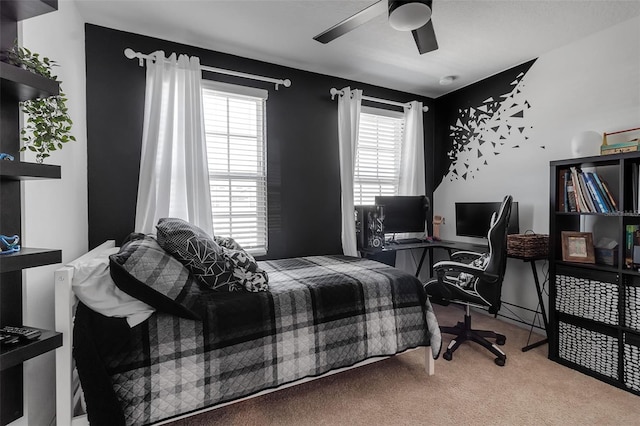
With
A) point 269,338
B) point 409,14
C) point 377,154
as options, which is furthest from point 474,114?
point 269,338

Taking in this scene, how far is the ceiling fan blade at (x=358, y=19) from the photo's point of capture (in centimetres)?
174

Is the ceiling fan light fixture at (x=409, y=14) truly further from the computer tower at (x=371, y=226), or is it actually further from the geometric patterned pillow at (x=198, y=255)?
the computer tower at (x=371, y=226)

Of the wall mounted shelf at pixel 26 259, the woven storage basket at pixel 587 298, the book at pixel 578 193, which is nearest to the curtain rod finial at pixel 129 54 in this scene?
the wall mounted shelf at pixel 26 259

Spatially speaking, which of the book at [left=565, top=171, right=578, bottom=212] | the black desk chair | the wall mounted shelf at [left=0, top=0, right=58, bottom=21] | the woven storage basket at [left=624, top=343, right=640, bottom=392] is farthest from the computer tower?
the wall mounted shelf at [left=0, top=0, right=58, bottom=21]

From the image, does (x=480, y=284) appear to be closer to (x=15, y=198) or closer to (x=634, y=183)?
(x=634, y=183)

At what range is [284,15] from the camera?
7.74ft

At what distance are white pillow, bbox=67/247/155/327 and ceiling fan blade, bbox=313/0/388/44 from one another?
1.88m

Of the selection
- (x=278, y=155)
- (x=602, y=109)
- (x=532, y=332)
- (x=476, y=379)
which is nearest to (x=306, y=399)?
(x=476, y=379)

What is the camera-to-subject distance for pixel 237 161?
9.99 feet

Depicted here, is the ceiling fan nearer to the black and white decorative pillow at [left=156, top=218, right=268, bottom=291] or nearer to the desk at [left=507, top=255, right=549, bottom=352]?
the black and white decorative pillow at [left=156, top=218, right=268, bottom=291]

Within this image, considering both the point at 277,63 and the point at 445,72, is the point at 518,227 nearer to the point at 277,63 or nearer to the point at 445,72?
the point at 445,72

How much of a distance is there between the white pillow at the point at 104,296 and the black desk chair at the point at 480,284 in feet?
7.07

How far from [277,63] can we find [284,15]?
0.87m

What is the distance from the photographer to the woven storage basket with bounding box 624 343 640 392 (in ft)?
6.69
